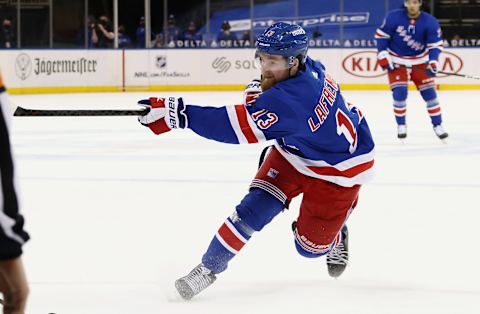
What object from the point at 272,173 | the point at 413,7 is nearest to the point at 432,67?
the point at 413,7

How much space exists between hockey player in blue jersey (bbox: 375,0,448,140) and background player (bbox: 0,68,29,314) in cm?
651

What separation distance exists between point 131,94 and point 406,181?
27.7ft

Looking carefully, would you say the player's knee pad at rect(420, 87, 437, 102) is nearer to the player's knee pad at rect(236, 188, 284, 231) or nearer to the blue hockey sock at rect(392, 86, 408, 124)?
the blue hockey sock at rect(392, 86, 408, 124)

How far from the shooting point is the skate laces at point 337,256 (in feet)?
11.8

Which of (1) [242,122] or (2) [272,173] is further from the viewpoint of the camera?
(2) [272,173]

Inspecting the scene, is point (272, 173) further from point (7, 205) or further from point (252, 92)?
point (7, 205)

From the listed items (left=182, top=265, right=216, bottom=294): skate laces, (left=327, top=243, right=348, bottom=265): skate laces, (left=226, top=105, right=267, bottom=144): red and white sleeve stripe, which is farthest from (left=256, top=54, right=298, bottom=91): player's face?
(left=327, top=243, right=348, bottom=265): skate laces

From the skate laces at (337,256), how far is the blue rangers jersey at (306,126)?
0.32m

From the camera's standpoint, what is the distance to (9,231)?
2.04 m

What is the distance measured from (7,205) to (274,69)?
1275 millimetres

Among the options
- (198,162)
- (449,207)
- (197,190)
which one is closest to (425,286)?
(449,207)

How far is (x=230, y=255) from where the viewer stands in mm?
3318

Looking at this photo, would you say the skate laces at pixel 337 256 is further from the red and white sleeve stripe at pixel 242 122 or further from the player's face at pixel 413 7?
the player's face at pixel 413 7

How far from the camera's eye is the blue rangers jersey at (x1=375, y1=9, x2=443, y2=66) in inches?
336
